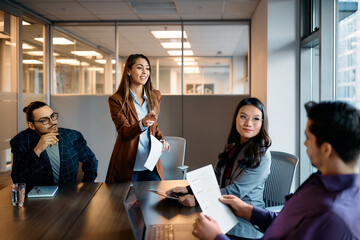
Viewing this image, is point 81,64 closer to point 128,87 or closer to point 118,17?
point 118,17

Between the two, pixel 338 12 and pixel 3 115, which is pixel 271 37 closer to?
pixel 338 12

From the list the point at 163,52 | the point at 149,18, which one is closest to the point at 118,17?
the point at 149,18

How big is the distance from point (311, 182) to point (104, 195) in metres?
1.34

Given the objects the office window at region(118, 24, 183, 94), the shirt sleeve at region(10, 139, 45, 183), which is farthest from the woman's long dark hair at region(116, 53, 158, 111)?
the office window at region(118, 24, 183, 94)

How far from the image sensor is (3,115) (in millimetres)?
4488

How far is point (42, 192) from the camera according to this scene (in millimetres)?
1954

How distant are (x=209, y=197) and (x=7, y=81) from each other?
13.7 ft

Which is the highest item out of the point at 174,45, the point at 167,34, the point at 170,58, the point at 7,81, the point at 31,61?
the point at 167,34

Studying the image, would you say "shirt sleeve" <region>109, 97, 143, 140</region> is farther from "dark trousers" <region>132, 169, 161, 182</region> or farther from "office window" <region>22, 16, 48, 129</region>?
"office window" <region>22, 16, 48, 129</region>

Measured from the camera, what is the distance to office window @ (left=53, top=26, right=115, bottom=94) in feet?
18.4

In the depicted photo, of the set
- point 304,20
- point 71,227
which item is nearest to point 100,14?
point 304,20

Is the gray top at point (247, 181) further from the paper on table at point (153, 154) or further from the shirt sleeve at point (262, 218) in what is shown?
the paper on table at point (153, 154)

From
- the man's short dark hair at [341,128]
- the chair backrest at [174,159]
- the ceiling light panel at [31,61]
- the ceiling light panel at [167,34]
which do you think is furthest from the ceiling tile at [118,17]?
the man's short dark hair at [341,128]

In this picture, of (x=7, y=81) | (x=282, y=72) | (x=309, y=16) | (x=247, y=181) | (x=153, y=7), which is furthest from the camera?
(x=153, y=7)
